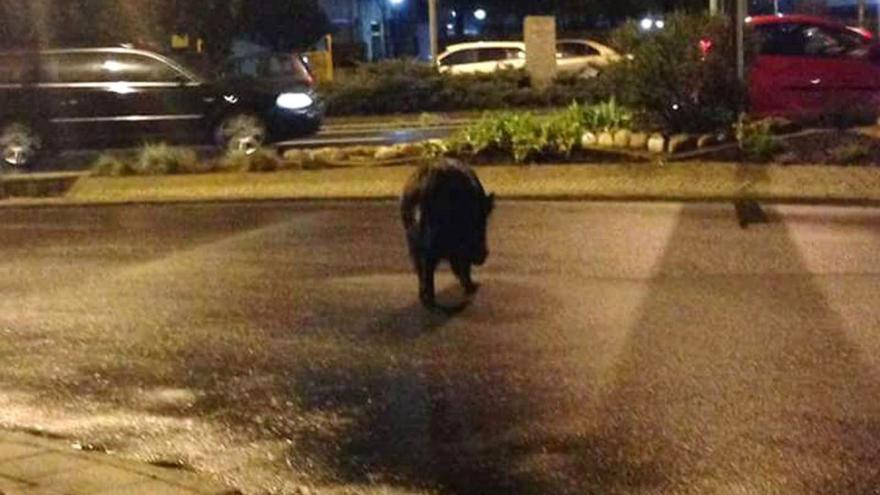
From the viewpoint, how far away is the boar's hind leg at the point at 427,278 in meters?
12.4

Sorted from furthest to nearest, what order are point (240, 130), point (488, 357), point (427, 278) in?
point (240, 130)
point (427, 278)
point (488, 357)

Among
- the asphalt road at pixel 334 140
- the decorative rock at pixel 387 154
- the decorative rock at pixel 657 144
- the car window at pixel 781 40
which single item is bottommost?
the asphalt road at pixel 334 140

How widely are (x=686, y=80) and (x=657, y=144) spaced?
984mm

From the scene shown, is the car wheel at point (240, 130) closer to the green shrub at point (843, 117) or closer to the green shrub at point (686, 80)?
the green shrub at point (686, 80)

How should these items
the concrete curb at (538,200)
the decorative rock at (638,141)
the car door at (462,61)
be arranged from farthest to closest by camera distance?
the car door at (462,61) → the decorative rock at (638,141) → the concrete curb at (538,200)

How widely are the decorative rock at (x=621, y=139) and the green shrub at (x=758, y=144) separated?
123 cm

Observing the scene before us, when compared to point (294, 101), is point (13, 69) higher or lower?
higher

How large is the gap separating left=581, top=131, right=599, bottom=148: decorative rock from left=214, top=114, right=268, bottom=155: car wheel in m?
6.53

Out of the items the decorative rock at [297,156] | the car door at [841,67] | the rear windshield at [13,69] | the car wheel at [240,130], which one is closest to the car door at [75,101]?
the rear windshield at [13,69]

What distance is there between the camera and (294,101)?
26344mm

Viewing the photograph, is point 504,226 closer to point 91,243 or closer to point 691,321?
point 91,243

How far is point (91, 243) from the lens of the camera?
17.2 metres

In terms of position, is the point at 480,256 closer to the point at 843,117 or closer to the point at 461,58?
the point at 843,117

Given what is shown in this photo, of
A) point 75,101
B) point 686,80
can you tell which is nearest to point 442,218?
point 686,80
